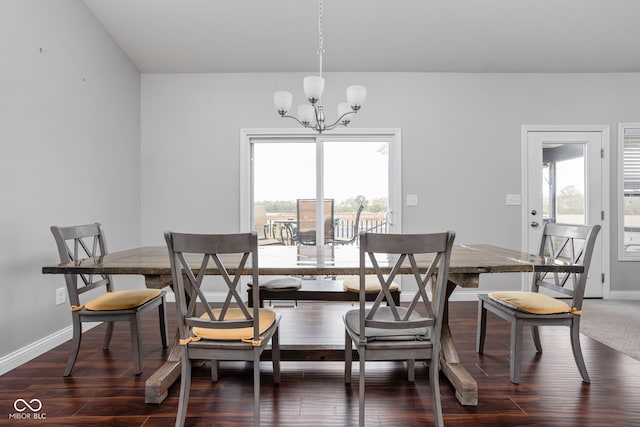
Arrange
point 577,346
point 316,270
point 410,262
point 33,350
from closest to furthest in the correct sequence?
point 410,262 → point 316,270 → point 577,346 → point 33,350

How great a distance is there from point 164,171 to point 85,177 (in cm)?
97

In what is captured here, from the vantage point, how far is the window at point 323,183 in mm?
3967

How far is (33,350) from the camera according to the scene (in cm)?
237

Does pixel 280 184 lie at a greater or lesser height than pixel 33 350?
greater

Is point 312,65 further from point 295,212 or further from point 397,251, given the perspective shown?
point 397,251

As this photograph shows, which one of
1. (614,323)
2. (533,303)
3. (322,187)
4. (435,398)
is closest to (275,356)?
(435,398)

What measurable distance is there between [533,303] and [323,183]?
2469mm

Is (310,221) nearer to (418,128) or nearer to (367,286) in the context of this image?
(418,128)

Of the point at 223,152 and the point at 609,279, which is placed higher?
the point at 223,152

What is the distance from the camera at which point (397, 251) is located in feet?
4.79

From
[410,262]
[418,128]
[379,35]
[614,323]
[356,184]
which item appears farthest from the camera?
[356,184]

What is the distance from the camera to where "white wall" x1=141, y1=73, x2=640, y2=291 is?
12.7ft

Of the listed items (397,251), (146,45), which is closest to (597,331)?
(397,251)

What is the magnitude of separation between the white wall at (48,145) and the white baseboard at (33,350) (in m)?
0.03
